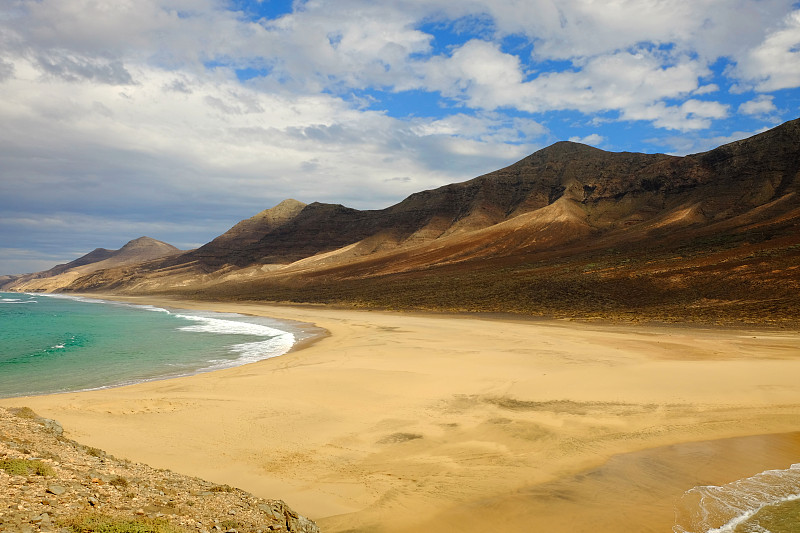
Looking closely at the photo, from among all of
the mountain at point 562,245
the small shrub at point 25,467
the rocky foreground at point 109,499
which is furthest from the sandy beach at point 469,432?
the mountain at point 562,245

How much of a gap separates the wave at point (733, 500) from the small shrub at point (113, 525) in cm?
646

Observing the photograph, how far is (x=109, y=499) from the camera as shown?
5.41 m

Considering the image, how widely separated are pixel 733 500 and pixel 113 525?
27.6 feet

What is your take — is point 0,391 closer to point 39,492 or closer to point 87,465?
point 87,465

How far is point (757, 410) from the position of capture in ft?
36.7

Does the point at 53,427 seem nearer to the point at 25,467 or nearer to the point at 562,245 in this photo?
the point at 25,467

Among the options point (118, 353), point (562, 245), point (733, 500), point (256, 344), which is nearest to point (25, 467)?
point (733, 500)

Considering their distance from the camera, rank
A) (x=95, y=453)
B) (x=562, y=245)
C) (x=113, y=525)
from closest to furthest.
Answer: (x=113, y=525) < (x=95, y=453) < (x=562, y=245)

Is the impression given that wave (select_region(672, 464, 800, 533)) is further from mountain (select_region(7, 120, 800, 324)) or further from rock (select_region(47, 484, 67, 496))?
mountain (select_region(7, 120, 800, 324))

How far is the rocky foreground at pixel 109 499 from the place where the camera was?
4691 mm

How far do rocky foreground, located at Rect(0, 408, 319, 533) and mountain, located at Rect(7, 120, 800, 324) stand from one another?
31.8m

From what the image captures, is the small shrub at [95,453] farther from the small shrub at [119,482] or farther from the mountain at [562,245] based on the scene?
the mountain at [562,245]

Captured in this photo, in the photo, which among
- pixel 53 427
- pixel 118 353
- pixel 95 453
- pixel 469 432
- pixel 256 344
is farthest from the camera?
pixel 256 344

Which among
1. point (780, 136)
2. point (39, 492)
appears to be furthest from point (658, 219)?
point (39, 492)
